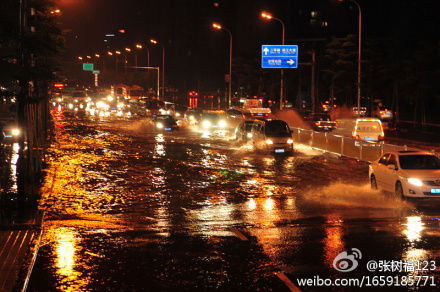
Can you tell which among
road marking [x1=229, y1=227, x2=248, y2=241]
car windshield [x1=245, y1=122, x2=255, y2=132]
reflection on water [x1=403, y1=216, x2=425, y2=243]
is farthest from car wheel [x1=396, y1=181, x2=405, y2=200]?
car windshield [x1=245, y1=122, x2=255, y2=132]

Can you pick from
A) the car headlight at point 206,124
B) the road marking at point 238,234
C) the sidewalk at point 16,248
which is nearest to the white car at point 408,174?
the road marking at point 238,234

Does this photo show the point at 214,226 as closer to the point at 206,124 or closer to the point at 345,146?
the point at 345,146

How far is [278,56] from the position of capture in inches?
2224

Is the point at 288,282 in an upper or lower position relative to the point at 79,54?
lower

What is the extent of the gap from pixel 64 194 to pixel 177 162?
9.77m

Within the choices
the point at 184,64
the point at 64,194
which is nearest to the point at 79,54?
the point at 184,64

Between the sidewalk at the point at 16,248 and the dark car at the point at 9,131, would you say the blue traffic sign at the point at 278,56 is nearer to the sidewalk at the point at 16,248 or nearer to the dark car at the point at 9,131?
the dark car at the point at 9,131

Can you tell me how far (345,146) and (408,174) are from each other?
14827 millimetres

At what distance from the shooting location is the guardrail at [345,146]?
27156mm

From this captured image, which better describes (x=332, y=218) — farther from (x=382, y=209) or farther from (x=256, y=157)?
(x=256, y=157)

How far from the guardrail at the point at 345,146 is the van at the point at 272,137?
2.24 m

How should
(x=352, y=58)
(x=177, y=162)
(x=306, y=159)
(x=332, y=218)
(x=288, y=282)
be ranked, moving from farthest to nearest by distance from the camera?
(x=352, y=58) < (x=306, y=159) < (x=177, y=162) < (x=332, y=218) < (x=288, y=282)

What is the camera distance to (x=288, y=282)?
29.2ft

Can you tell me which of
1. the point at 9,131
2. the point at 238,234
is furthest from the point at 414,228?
the point at 9,131
